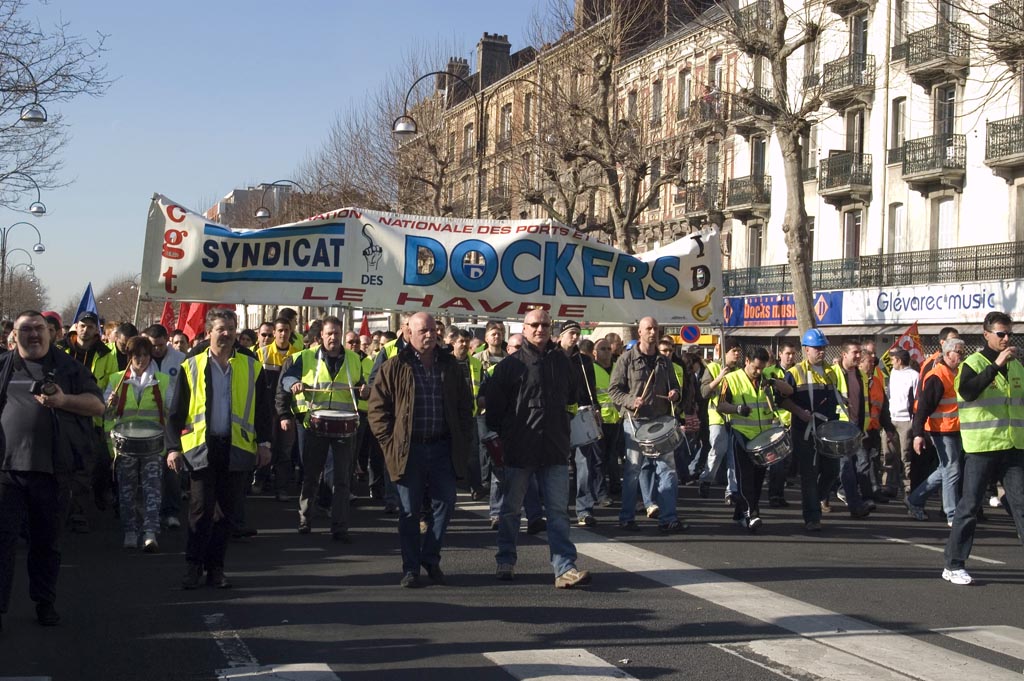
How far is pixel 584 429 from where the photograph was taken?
1167 cm

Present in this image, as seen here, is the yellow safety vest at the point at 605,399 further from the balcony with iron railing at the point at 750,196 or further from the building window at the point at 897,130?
the balcony with iron railing at the point at 750,196

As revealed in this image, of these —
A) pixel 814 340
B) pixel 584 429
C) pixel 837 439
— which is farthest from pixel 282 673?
pixel 814 340

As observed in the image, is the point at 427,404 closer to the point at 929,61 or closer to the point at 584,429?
the point at 584,429

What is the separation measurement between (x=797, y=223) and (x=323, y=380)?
1396cm

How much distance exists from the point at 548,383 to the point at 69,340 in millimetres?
7194

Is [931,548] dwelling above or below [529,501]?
below

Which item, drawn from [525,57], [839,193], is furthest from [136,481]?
[525,57]

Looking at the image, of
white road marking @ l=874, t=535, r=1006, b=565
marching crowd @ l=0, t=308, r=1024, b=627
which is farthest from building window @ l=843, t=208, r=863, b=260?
white road marking @ l=874, t=535, r=1006, b=565

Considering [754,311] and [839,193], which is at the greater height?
[839,193]

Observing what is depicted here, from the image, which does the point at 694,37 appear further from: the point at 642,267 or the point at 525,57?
the point at 642,267

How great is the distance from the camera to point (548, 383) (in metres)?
9.33

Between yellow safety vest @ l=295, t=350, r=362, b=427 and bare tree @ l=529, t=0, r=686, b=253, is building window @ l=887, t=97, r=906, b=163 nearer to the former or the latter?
bare tree @ l=529, t=0, r=686, b=253

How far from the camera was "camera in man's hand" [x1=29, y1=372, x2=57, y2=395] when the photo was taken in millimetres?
7398

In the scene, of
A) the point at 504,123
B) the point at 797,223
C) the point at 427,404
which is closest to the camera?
the point at 427,404
